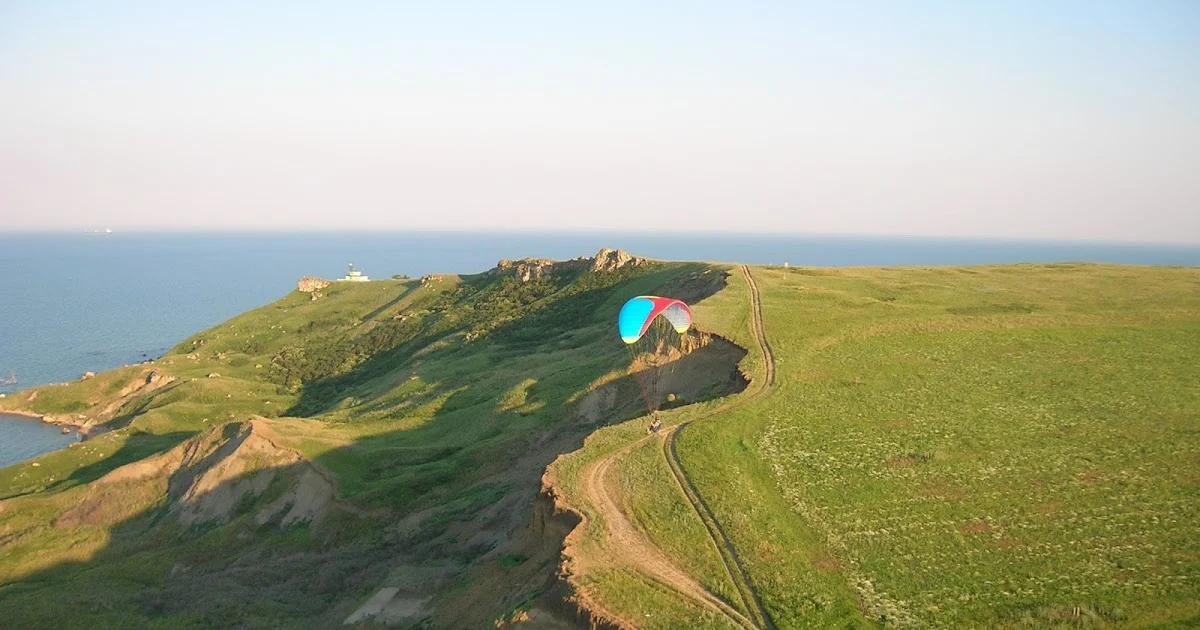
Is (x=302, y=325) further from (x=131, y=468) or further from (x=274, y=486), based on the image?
(x=274, y=486)

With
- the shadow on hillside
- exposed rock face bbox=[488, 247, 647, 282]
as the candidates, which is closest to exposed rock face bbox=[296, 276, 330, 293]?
exposed rock face bbox=[488, 247, 647, 282]

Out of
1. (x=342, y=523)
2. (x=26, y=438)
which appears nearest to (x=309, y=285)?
(x=26, y=438)

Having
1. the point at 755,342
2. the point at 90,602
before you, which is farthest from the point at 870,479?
the point at 90,602

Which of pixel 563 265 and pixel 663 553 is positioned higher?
pixel 563 265

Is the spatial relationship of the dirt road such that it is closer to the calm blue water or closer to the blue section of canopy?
the blue section of canopy

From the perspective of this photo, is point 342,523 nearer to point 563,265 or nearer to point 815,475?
point 815,475

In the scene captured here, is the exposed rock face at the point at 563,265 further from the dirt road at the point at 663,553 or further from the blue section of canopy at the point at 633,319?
the dirt road at the point at 663,553
